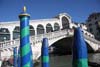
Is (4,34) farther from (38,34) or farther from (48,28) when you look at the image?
(48,28)

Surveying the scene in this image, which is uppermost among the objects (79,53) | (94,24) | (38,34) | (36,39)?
(94,24)

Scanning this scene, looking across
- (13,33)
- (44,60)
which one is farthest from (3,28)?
(44,60)

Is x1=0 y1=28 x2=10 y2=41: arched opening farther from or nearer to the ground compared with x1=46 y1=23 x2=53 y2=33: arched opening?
nearer to the ground

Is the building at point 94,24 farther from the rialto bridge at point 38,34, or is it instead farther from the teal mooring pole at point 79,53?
the teal mooring pole at point 79,53

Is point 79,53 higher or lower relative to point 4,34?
lower

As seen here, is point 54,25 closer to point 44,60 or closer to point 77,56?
point 44,60

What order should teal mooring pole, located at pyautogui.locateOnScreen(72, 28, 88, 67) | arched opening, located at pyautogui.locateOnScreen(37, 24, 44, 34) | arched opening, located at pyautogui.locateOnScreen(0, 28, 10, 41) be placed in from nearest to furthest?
teal mooring pole, located at pyautogui.locateOnScreen(72, 28, 88, 67) < arched opening, located at pyautogui.locateOnScreen(0, 28, 10, 41) < arched opening, located at pyautogui.locateOnScreen(37, 24, 44, 34)

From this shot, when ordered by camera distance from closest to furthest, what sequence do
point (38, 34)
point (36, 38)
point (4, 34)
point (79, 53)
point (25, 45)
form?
point (79, 53) → point (25, 45) → point (36, 38) → point (38, 34) → point (4, 34)

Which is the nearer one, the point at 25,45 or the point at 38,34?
the point at 25,45

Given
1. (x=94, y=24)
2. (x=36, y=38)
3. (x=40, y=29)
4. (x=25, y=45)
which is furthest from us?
(x=94, y=24)

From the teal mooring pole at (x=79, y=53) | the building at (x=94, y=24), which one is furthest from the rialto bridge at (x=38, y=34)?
the teal mooring pole at (x=79, y=53)

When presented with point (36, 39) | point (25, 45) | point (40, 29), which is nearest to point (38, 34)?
point (36, 39)

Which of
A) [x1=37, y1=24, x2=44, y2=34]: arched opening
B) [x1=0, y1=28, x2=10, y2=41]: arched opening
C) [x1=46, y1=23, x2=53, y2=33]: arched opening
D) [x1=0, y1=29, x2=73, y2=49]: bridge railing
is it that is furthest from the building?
[x1=0, y1=28, x2=10, y2=41]: arched opening

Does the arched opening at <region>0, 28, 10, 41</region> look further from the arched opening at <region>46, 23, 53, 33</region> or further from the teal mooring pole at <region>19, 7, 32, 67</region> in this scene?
the teal mooring pole at <region>19, 7, 32, 67</region>
